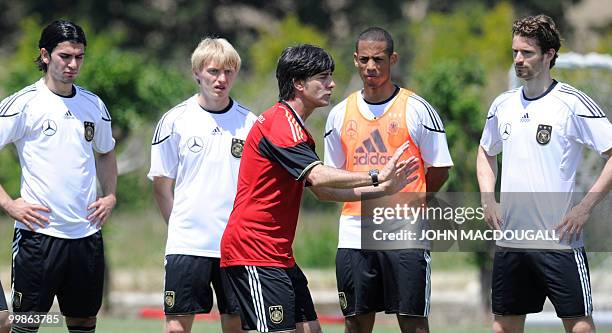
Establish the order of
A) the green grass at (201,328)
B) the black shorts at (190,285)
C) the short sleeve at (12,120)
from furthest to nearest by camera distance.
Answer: the green grass at (201,328)
the black shorts at (190,285)
the short sleeve at (12,120)

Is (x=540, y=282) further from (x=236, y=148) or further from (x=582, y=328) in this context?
(x=236, y=148)

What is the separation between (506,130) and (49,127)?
302 cm

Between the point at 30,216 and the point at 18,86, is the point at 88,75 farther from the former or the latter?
the point at 30,216

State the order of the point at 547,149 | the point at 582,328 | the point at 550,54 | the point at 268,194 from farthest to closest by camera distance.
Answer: the point at 550,54 < the point at 547,149 < the point at 582,328 < the point at 268,194

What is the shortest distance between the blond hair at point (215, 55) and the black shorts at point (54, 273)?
140cm

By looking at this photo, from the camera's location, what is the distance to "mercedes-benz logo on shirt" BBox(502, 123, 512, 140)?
26.1 ft

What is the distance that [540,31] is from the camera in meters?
7.82

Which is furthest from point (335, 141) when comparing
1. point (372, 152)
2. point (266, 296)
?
point (266, 296)

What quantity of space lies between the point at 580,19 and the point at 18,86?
41.1 metres

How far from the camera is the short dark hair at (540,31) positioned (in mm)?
7824

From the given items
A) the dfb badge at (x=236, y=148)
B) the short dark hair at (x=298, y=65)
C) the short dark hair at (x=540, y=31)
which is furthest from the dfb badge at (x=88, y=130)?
the short dark hair at (x=540, y=31)

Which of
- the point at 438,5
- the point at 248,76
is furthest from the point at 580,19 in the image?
the point at 248,76

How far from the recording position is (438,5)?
149ft

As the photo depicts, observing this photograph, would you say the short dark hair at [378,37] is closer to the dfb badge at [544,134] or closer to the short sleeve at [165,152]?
the dfb badge at [544,134]
